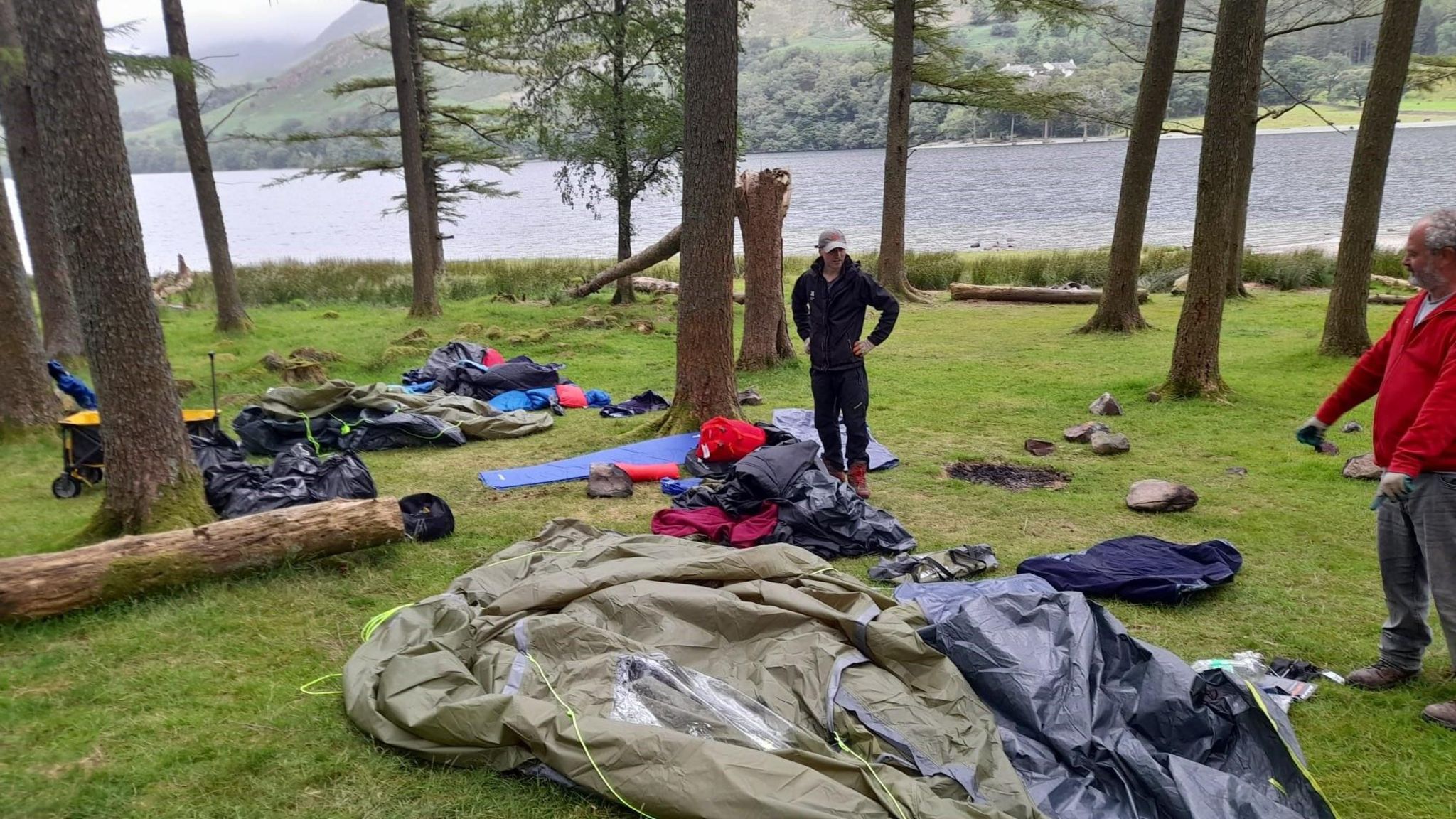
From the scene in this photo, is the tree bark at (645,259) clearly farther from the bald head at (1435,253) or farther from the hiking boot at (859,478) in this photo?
the bald head at (1435,253)

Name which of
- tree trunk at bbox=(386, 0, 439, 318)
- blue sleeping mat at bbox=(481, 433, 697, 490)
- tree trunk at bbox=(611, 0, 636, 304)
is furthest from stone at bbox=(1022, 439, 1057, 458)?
tree trunk at bbox=(386, 0, 439, 318)

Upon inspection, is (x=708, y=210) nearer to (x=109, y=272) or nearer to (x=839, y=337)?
(x=839, y=337)

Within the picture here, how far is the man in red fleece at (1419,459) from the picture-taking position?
11.3 ft

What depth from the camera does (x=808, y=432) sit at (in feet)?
27.1

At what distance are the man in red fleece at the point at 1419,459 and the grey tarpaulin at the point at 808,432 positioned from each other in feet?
→ 12.7

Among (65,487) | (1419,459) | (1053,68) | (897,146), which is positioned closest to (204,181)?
(65,487)

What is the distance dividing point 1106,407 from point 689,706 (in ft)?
23.3

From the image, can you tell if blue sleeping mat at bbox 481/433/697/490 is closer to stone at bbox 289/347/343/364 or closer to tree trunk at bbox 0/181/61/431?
tree trunk at bbox 0/181/61/431

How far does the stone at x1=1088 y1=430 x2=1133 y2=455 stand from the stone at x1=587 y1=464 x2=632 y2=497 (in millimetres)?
4116

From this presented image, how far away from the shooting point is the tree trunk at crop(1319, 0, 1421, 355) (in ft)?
31.9

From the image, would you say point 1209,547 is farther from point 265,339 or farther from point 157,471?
point 265,339

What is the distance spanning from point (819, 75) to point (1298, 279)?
7736 centimetres

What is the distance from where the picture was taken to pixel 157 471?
5.32 m

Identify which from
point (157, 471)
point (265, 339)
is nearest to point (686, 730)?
point (157, 471)
